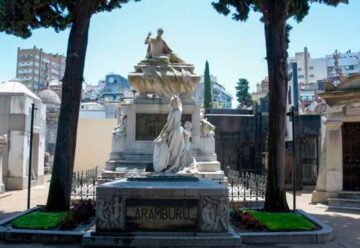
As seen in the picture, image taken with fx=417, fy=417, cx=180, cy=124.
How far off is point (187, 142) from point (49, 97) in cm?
3903

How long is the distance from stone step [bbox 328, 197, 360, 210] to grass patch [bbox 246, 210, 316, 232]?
4645 millimetres

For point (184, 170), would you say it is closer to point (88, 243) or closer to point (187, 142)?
point (187, 142)

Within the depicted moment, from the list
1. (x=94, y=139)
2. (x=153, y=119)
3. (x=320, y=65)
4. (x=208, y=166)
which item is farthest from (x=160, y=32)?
(x=320, y=65)

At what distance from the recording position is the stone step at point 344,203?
1387 cm

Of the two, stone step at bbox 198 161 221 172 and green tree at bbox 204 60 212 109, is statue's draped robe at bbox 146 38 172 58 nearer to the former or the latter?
stone step at bbox 198 161 221 172

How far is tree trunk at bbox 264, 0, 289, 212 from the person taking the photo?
10.4 m

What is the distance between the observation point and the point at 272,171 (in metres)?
10.5

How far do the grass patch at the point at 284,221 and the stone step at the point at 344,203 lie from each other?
4645 mm

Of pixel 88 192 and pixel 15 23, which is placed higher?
pixel 15 23

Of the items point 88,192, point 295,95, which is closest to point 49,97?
point 295,95

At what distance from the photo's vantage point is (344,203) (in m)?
14.1

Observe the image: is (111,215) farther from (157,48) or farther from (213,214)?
(157,48)

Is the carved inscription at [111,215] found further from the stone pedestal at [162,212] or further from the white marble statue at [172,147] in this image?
the white marble statue at [172,147]

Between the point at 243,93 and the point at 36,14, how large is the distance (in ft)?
165
